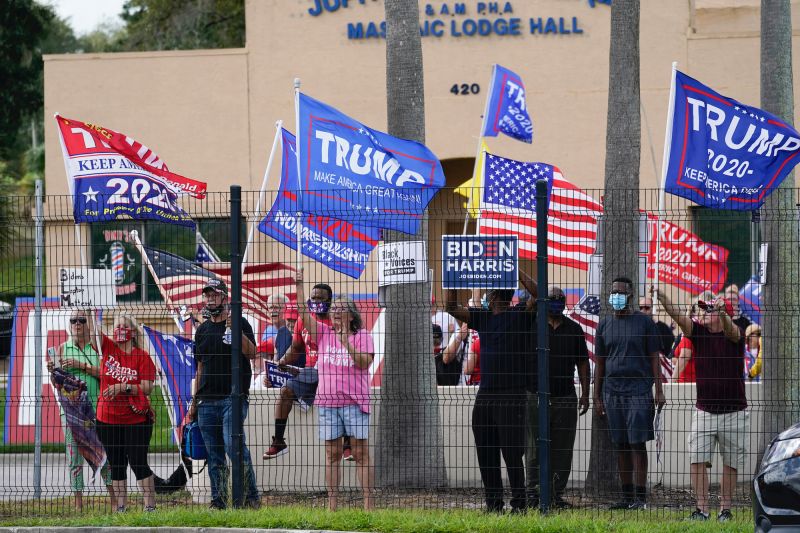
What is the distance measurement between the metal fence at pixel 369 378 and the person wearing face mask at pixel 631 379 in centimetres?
7

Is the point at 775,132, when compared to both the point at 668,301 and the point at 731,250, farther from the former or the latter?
the point at 668,301

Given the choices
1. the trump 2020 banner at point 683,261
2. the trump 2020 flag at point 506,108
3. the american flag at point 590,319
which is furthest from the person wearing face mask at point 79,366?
the trump 2020 flag at point 506,108

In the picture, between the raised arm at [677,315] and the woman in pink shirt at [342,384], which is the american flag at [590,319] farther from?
the woman in pink shirt at [342,384]

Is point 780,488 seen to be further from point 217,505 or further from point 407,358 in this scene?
point 217,505

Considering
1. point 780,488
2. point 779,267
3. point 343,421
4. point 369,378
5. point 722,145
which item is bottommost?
point 780,488

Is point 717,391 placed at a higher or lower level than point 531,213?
lower

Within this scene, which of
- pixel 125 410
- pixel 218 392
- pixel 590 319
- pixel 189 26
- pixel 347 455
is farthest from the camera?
pixel 189 26

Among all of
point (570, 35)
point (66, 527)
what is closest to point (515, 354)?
point (66, 527)

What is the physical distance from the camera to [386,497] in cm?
980

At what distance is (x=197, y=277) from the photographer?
38.1 feet

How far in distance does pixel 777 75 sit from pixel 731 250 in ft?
7.06

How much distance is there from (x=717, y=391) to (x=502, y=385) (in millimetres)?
1775

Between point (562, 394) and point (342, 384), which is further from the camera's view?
point (562, 394)

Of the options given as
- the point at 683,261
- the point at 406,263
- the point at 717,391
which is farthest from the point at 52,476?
the point at 683,261
